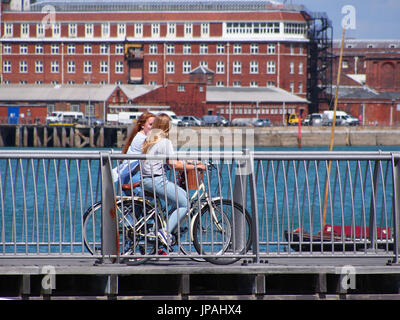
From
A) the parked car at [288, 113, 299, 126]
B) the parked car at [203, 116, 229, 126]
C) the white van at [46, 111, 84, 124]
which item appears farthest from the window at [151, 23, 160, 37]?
the parked car at [288, 113, 299, 126]

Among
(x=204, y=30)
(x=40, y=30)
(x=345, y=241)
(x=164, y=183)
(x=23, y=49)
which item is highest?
(x=40, y=30)

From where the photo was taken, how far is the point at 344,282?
24.2 feet

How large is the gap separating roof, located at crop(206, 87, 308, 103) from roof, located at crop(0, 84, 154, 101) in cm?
785

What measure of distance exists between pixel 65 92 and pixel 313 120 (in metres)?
29.0

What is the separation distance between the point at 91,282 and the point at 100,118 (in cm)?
8424

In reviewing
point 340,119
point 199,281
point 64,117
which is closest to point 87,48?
point 64,117

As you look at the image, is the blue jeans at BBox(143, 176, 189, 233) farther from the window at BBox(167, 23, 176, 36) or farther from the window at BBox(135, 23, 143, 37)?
the window at BBox(135, 23, 143, 37)

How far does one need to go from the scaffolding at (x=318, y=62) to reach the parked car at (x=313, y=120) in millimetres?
4118

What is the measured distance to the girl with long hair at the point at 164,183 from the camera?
25.5 ft

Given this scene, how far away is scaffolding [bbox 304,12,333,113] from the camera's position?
310ft

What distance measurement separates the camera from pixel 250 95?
8988 centimetres

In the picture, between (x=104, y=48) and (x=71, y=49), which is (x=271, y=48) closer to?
(x=104, y=48)
